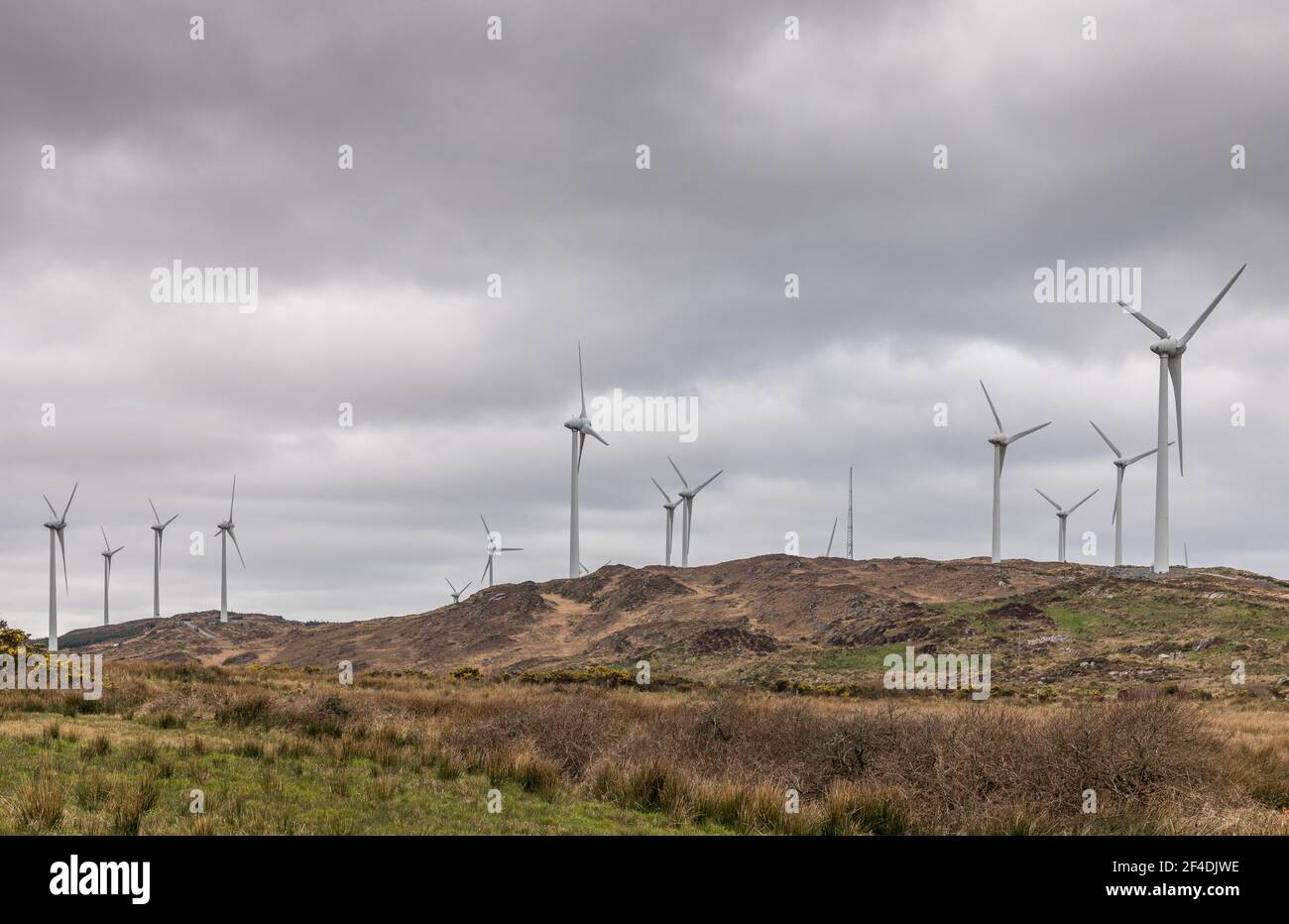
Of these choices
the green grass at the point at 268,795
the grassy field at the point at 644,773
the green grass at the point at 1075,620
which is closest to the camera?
the green grass at the point at 268,795

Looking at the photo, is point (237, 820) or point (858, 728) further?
point (858, 728)

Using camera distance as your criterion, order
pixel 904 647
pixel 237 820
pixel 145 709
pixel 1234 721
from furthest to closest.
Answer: pixel 904 647 → pixel 1234 721 → pixel 145 709 → pixel 237 820

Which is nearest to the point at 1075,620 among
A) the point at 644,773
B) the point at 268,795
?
the point at 644,773

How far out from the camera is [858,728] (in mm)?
20094

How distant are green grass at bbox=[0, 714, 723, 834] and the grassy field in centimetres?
6

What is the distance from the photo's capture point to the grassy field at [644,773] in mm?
14977

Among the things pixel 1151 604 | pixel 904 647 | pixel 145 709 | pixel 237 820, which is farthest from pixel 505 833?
pixel 1151 604

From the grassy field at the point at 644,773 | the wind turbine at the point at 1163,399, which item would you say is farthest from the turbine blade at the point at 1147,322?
the grassy field at the point at 644,773

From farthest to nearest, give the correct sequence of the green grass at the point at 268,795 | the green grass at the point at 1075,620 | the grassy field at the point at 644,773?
the green grass at the point at 1075,620 < the grassy field at the point at 644,773 < the green grass at the point at 268,795

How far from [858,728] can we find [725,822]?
5.14m

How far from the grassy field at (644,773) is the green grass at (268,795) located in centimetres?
6

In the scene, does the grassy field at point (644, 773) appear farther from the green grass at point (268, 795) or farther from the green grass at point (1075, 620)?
the green grass at point (1075, 620)

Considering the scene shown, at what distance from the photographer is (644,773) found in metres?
18.0
